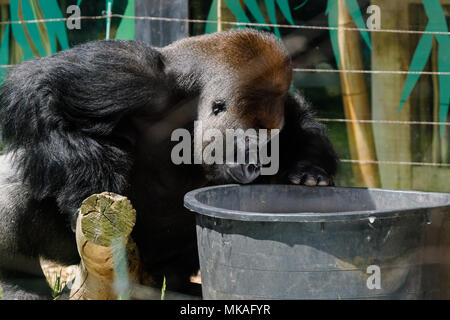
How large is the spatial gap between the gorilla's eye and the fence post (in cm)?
139

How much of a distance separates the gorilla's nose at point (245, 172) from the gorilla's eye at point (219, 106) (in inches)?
13.4

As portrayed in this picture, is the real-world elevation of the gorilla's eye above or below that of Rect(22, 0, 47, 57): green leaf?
below

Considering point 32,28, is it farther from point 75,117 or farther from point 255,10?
point 75,117

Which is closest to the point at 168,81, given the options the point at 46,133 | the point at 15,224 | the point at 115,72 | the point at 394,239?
the point at 115,72

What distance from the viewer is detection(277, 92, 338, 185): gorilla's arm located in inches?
156

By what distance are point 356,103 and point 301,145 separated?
152cm

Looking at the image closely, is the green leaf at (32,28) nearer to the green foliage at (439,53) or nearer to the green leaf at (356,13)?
the green leaf at (356,13)

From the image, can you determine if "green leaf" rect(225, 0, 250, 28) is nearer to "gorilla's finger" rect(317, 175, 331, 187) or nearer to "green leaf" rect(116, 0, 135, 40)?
"green leaf" rect(116, 0, 135, 40)

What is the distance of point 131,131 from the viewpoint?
3646 millimetres

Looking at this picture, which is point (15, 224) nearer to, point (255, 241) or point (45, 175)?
point (45, 175)

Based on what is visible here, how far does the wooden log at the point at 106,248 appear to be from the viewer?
275 cm

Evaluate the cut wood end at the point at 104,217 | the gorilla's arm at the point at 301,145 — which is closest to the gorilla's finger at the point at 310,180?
the gorilla's arm at the point at 301,145

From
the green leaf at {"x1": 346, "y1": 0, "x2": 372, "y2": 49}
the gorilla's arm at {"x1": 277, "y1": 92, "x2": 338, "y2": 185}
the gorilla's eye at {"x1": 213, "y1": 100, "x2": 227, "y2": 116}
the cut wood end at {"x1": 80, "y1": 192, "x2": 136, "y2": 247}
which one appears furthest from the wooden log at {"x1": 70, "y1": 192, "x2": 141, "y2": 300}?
the green leaf at {"x1": 346, "y1": 0, "x2": 372, "y2": 49}

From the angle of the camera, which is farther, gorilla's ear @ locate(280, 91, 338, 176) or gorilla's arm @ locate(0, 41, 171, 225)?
gorilla's ear @ locate(280, 91, 338, 176)
